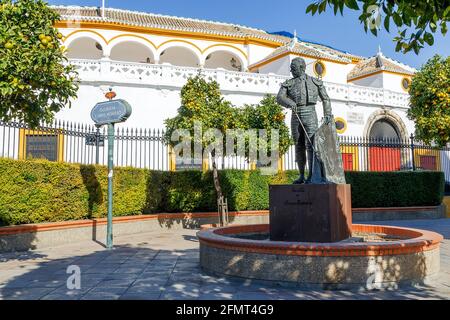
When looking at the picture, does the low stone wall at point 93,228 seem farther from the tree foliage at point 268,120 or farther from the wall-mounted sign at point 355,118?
the wall-mounted sign at point 355,118

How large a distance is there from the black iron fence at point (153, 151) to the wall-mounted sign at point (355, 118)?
1.42 meters

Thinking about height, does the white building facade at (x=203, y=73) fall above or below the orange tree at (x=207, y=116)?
above

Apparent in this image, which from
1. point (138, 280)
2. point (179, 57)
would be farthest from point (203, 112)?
point (179, 57)

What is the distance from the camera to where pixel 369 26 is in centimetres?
360

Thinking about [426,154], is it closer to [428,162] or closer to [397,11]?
[428,162]

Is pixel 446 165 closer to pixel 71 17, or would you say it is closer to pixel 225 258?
pixel 225 258

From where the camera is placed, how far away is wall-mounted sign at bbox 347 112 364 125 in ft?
79.1

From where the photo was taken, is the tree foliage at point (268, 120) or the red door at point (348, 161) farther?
the red door at point (348, 161)

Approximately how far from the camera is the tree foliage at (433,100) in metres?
13.7

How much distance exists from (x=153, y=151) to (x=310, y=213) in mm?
9446

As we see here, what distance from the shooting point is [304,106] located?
7145 mm

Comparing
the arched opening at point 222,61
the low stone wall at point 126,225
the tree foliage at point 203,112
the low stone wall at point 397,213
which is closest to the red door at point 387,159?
the low stone wall at point 397,213

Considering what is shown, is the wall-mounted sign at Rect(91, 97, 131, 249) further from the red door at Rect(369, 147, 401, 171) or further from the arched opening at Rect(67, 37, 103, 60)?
the arched opening at Rect(67, 37, 103, 60)
